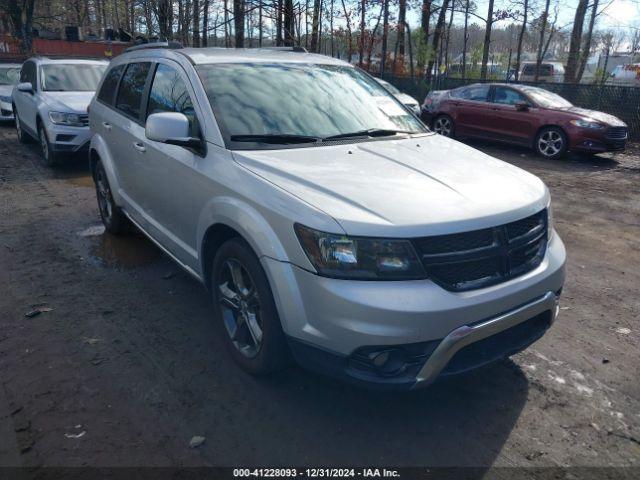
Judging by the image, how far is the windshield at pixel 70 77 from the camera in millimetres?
9445

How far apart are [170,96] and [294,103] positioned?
3.27 feet

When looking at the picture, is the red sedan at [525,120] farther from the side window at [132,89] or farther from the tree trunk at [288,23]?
the side window at [132,89]

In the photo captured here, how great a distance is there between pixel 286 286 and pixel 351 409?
2.77 ft

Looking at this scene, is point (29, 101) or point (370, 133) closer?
point (370, 133)

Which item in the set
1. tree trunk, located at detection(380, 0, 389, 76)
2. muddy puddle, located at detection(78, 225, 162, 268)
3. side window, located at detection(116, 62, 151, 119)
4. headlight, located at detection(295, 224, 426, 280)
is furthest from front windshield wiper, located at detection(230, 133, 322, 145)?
tree trunk, located at detection(380, 0, 389, 76)

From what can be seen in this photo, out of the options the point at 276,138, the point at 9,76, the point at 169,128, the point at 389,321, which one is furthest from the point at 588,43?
the point at 389,321

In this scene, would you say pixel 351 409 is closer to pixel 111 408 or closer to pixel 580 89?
pixel 111 408

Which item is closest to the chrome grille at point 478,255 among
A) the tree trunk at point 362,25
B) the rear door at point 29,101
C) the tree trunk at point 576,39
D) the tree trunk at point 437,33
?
the rear door at point 29,101

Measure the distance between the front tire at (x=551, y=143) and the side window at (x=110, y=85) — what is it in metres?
9.13

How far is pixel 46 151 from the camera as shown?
906 centimetres

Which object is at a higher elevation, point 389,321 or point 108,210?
point 389,321

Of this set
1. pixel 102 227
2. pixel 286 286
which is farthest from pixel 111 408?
pixel 102 227

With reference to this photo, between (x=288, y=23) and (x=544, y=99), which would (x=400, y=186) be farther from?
(x=288, y=23)

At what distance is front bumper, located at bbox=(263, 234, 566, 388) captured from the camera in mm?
2396
